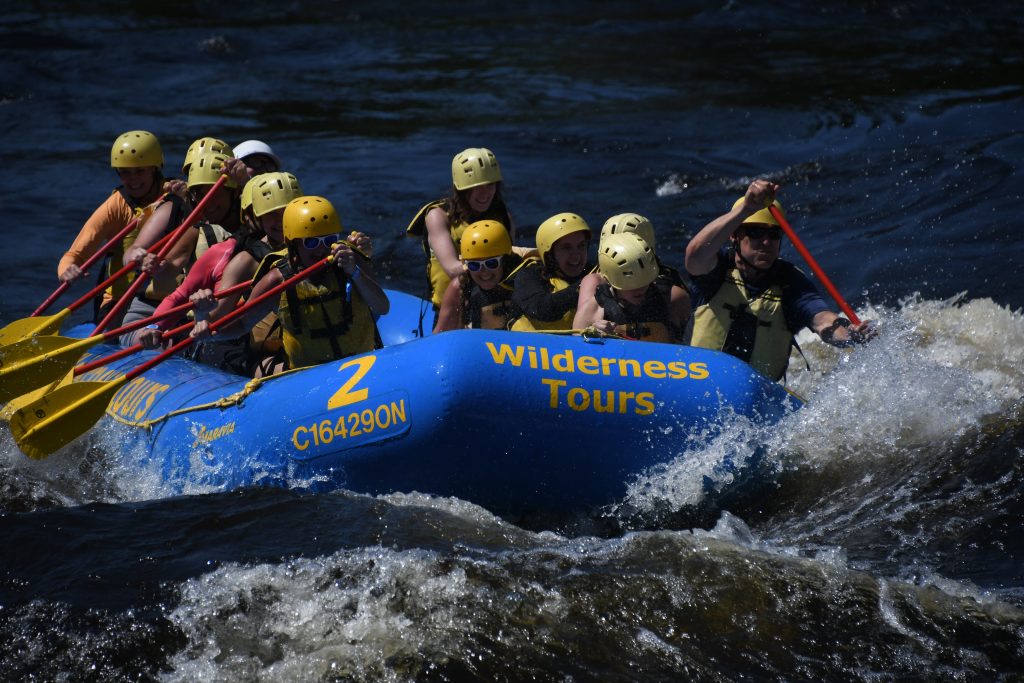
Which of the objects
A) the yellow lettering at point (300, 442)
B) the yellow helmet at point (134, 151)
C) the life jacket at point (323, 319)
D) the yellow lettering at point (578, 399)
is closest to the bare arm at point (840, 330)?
the yellow lettering at point (578, 399)

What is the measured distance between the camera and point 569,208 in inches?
498

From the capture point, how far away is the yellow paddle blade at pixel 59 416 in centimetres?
648

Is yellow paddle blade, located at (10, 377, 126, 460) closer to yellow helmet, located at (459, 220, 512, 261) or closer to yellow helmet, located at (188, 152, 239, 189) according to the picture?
yellow helmet, located at (188, 152, 239, 189)

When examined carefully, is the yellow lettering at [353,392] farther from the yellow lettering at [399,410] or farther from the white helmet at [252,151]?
the white helmet at [252,151]

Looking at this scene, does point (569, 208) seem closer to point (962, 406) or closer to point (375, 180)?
point (375, 180)

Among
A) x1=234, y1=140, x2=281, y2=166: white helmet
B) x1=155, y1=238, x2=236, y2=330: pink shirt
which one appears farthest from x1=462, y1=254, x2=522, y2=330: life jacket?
x1=234, y1=140, x2=281, y2=166: white helmet

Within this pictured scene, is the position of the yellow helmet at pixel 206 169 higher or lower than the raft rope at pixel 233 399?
higher

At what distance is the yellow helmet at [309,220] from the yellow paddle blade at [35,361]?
121 cm

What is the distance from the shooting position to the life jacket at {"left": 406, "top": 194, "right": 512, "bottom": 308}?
24.8 ft

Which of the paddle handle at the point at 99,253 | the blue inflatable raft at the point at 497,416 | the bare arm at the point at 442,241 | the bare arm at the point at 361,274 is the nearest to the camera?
the blue inflatable raft at the point at 497,416

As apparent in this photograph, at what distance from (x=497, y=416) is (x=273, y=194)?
7.01 feet

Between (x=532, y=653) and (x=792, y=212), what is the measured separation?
8087mm

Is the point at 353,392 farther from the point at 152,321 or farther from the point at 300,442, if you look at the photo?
the point at 152,321

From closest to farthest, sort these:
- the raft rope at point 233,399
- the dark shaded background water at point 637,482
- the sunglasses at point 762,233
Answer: the dark shaded background water at point 637,482 < the raft rope at point 233,399 < the sunglasses at point 762,233
